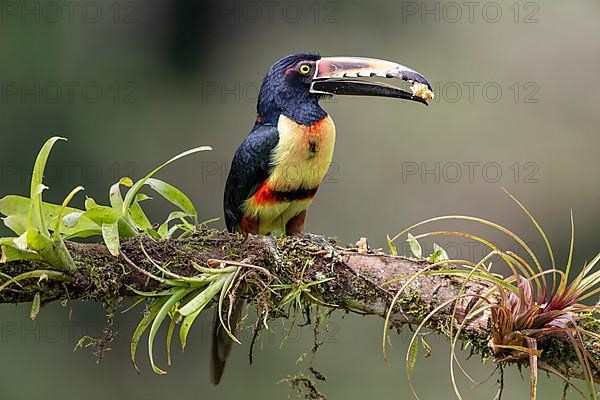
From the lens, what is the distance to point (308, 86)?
266cm

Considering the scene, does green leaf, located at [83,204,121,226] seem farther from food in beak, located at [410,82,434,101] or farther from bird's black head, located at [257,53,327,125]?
food in beak, located at [410,82,434,101]

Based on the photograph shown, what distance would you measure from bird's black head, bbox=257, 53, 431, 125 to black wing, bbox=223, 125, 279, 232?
0.27ft

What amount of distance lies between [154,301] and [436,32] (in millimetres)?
3117

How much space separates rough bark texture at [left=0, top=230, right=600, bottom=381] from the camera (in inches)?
72.9

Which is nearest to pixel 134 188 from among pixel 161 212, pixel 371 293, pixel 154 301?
pixel 154 301

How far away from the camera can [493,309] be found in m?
1.79

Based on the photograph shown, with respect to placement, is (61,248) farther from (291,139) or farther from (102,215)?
(291,139)

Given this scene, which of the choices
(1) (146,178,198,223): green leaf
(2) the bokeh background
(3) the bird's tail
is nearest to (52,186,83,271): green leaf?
(1) (146,178,198,223): green leaf

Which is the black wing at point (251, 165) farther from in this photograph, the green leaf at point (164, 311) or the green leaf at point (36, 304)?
the green leaf at point (36, 304)

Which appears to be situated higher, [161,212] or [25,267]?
[25,267]

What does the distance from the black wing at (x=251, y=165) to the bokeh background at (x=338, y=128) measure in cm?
170

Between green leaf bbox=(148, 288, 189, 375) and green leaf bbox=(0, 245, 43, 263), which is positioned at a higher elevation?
green leaf bbox=(0, 245, 43, 263)

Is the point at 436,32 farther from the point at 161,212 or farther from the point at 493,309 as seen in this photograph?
the point at 493,309

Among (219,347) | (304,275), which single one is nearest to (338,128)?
(219,347)
